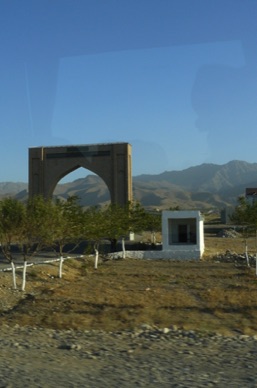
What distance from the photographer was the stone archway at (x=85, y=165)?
5178 centimetres

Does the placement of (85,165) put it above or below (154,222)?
above

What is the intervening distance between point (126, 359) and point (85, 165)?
44.2 meters

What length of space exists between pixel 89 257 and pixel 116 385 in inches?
1249

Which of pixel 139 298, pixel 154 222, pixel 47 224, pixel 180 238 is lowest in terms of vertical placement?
pixel 139 298

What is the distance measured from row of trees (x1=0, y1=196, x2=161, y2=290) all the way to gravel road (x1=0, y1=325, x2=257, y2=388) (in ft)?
34.7

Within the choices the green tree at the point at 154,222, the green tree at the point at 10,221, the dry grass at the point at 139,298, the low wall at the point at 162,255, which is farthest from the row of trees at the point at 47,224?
the green tree at the point at 154,222

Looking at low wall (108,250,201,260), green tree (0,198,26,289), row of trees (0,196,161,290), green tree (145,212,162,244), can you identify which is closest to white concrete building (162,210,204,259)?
low wall (108,250,201,260)

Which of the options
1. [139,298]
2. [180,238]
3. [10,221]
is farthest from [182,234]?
[139,298]

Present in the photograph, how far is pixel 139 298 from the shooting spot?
789 inches

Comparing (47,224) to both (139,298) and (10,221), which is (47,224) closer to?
(10,221)

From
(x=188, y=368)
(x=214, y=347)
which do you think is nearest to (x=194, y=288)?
(x=214, y=347)

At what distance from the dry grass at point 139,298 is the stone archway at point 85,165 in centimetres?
1735

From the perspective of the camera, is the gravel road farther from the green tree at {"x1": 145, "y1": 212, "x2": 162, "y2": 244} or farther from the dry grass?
the green tree at {"x1": 145, "y1": 212, "x2": 162, "y2": 244}

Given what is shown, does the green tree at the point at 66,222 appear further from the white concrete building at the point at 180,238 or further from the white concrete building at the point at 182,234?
the white concrete building at the point at 182,234
